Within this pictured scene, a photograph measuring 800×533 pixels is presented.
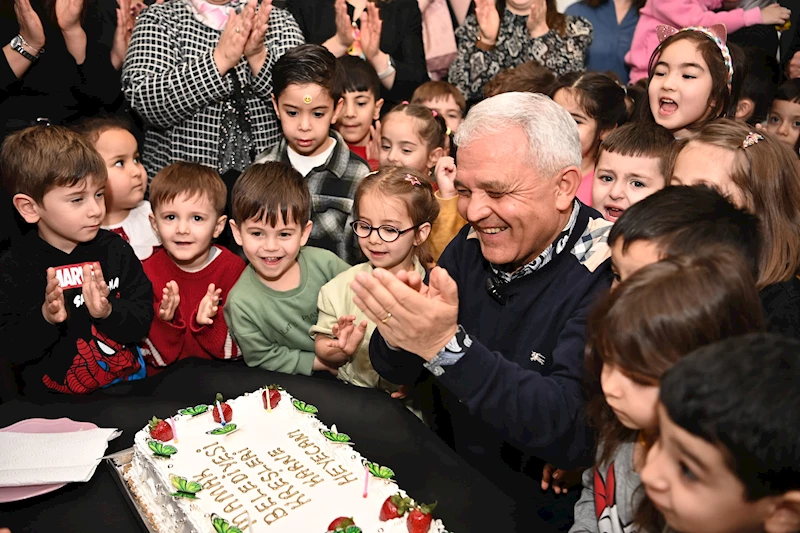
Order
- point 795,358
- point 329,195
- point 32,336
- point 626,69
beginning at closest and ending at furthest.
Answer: point 795,358, point 32,336, point 329,195, point 626,69

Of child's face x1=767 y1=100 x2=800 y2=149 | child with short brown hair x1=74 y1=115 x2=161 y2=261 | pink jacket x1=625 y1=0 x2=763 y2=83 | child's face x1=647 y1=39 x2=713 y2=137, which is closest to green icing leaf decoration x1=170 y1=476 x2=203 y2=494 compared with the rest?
child with short brown hair x1=74 y1=115 x2=161 y2=261

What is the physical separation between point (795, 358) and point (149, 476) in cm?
171

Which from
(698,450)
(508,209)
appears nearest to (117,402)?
(508,209)

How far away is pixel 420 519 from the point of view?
171cm

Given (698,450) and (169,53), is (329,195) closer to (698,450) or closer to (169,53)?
(169,53)

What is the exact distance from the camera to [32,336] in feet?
8.70

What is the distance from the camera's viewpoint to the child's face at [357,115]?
4.16 meters

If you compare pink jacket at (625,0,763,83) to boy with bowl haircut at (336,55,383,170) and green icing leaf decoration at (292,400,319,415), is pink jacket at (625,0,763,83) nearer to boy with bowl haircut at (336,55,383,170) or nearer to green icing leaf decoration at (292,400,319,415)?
boy with bowl haircut at (336,55,383,170)

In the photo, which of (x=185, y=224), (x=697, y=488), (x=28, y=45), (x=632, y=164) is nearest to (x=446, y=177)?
(x=632, y=164)

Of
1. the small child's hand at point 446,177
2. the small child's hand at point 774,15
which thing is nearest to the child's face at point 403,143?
the small child's hand at point 446,177

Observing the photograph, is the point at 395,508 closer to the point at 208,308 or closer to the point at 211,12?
the point at 208,308

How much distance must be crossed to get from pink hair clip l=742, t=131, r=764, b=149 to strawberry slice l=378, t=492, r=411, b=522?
65.2 inches

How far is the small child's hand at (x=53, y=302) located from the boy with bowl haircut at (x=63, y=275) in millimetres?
12

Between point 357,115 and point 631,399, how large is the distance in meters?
3.09
